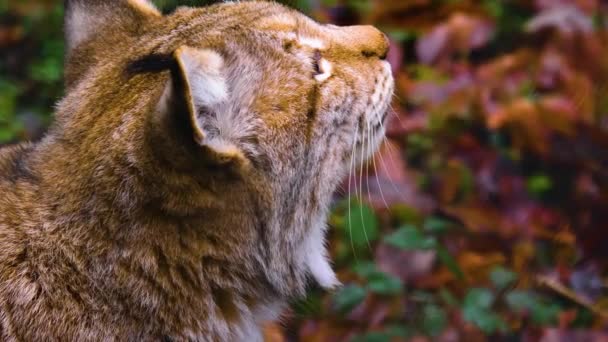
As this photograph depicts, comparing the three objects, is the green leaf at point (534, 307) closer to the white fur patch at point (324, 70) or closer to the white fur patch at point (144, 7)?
the white fur patch at point (324, 70)

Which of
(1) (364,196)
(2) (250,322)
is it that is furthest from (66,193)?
(1) (364,196)

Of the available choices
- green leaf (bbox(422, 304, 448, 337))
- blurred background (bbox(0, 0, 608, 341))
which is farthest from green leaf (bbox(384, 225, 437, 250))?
green leaf (bbox(422, 304, 448, 337))

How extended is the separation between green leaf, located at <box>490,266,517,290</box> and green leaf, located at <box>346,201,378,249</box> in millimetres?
430

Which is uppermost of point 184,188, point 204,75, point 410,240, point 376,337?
point 204,75

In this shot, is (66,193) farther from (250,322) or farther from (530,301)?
(530,301)

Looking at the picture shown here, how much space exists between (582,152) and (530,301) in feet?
2.02

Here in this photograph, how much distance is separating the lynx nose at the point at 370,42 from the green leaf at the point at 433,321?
3.13 ft

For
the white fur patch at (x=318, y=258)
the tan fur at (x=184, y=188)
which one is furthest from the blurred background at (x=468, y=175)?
the tan fur at (x=184, y=188)

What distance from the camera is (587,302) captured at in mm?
3127

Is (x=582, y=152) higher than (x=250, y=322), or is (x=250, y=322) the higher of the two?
(x=582, y=152)

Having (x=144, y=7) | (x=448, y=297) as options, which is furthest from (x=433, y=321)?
(x=144, y=7)

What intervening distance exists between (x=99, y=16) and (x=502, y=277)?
5.10 ft

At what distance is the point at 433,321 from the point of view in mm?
3178

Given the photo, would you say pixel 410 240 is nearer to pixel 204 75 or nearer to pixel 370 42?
pixel 370 42
